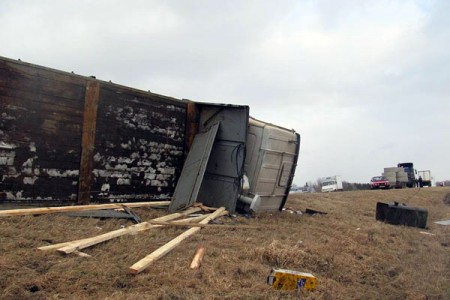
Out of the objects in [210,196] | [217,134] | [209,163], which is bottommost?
[210,196]

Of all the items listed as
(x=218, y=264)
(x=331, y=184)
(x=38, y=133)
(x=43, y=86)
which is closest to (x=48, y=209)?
(x=38, y=133)

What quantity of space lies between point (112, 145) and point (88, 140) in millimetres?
624

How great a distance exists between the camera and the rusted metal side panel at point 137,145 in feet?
30.0

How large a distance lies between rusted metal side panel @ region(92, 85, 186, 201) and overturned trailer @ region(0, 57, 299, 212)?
3 cm

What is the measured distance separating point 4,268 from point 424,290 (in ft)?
17.0

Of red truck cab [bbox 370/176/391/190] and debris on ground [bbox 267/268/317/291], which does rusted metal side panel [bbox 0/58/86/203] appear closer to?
debris on ground [bbox 267/268/317/291]

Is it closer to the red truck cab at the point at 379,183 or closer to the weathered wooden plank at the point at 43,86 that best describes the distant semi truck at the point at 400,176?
the red truck cab at the point at 379,183

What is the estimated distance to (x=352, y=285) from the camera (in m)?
4.98

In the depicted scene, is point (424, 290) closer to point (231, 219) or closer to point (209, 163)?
point (231, 219)

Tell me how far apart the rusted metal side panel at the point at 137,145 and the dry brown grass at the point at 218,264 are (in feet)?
5.39

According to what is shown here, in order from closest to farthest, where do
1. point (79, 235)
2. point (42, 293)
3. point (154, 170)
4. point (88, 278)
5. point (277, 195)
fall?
point (42, 293), point (88, 278), point (79, 235), point (154, 170), point (277, 195)

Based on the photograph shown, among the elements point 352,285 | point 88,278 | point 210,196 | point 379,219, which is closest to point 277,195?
point 210,196

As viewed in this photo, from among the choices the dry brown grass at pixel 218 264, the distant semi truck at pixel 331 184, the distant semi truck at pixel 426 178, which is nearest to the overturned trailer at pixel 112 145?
the dry brown grass at pixel 218 264

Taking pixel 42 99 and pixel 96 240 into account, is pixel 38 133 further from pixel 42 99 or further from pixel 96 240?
pixel 96 240
